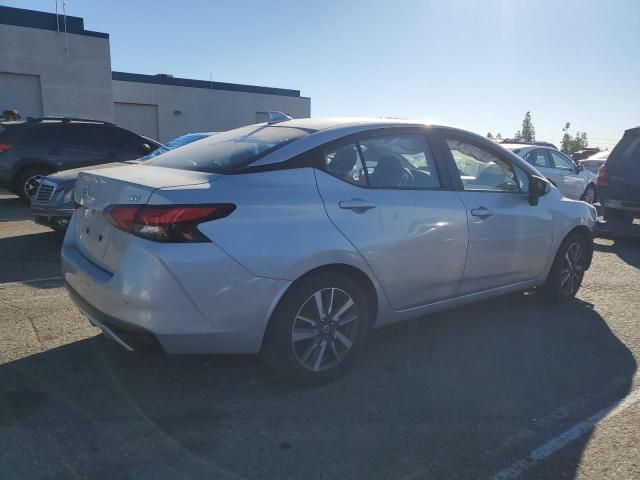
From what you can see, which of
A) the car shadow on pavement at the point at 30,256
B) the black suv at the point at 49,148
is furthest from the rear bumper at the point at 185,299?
the black suv at the point at 49,148

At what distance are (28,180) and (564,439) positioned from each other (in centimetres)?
1037

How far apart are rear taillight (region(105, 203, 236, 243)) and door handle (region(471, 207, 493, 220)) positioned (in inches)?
83.7

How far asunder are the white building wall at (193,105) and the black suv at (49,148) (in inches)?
716

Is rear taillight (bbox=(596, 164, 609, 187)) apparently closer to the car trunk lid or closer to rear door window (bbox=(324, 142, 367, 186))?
rear door window (bbox=(324, 142, 367, 186))

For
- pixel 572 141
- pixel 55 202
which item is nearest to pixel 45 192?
pixel 55 202

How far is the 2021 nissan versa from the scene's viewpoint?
112 inches

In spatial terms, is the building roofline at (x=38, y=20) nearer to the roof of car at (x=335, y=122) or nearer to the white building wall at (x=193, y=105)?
the white building wall at (x=193, y=105)

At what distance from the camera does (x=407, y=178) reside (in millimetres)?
3885

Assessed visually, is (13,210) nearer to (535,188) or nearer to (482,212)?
(482,212)

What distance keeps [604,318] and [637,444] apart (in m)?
2.25

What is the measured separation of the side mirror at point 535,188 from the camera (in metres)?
4.62

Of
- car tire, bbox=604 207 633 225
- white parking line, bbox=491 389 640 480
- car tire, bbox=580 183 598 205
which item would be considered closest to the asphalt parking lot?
white parking line, bbox=491 389 640 480

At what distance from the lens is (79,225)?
353 centimetres

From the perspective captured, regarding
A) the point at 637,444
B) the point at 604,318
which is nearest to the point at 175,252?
the point at 637,444
